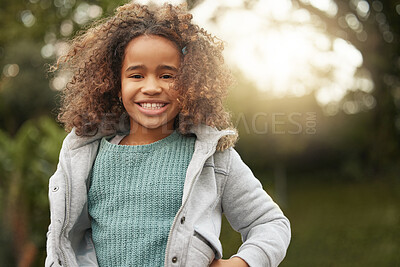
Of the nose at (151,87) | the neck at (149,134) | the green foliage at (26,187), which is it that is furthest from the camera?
the green foliage at (26,187)

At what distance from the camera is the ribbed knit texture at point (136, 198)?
165 cm

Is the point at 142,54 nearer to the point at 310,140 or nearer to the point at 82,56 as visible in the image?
the point at 82,56

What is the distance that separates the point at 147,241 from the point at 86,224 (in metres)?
0.30

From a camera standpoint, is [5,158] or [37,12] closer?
[5,158]

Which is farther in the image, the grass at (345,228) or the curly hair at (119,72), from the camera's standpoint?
the grass at (345,228)

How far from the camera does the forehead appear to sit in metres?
1.76

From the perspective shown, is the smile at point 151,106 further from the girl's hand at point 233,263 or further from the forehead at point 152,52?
the girl's hand at point 233,263

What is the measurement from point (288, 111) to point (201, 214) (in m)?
10.3

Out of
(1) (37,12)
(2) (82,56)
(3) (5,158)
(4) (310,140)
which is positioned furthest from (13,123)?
(2) (82,56)

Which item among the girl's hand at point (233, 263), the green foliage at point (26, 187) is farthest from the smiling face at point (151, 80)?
the green foliage at point (26, 187)

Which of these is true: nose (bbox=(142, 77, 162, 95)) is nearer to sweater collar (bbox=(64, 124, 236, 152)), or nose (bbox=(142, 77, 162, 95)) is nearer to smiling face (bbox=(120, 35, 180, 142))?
smiling face (bbox=(120, 35, 180, 142))

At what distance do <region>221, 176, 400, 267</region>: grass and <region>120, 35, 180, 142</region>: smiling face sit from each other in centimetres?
605

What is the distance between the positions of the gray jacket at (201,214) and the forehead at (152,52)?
11.0 inches

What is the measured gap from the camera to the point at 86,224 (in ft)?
5.92
